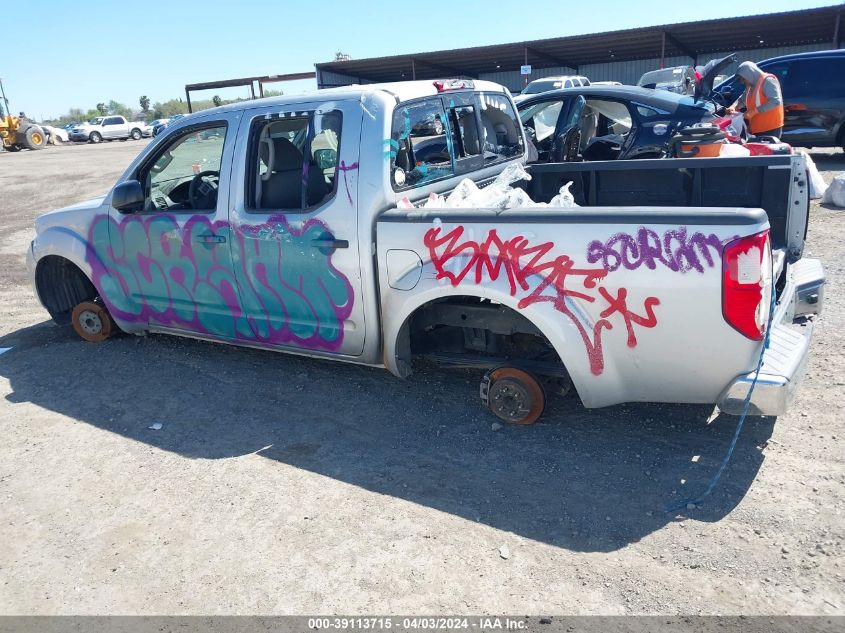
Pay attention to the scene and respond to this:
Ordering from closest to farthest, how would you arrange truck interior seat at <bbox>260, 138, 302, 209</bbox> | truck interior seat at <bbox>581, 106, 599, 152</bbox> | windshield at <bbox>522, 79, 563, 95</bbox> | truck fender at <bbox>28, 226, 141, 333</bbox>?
truck interior seat at <bbox>260, 138, 302, 209</bbox>
truck fender at <bbox>28, 226, 141, 333</bbox>
truck interior seat at <bbox>581, 106, 599, 152</bbox>
windshield at <bbox>522, 79, 563, 95</bbox>

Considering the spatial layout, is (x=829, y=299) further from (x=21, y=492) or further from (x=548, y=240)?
(x=21, y=492)

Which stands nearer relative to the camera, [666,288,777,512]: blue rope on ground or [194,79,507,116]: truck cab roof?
[666,288,777,512]: blue rope on ground

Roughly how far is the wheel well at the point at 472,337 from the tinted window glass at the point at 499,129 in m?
1.46

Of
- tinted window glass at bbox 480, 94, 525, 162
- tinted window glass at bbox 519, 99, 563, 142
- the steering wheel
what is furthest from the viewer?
tinted window glass at bbox 519, 99, 563, 142

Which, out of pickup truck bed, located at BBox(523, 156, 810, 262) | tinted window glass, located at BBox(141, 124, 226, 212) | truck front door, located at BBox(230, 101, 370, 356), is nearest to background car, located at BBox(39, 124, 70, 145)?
tinted window glass, located at BBox(141, 124, 226, 212)

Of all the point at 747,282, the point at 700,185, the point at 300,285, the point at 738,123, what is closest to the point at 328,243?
the point at 300,285

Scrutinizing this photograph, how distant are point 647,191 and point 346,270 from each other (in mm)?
2158

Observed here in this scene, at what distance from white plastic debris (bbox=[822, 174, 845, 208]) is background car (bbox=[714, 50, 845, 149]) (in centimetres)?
317

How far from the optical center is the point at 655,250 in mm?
2984

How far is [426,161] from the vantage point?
444 centimetres

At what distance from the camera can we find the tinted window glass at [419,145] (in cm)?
397

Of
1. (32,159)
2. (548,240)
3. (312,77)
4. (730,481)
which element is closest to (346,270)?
(548,240)

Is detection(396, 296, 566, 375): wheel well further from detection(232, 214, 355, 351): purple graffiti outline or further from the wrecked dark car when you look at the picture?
the wrecked dark car

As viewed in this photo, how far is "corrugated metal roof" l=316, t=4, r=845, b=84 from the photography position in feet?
83.5
